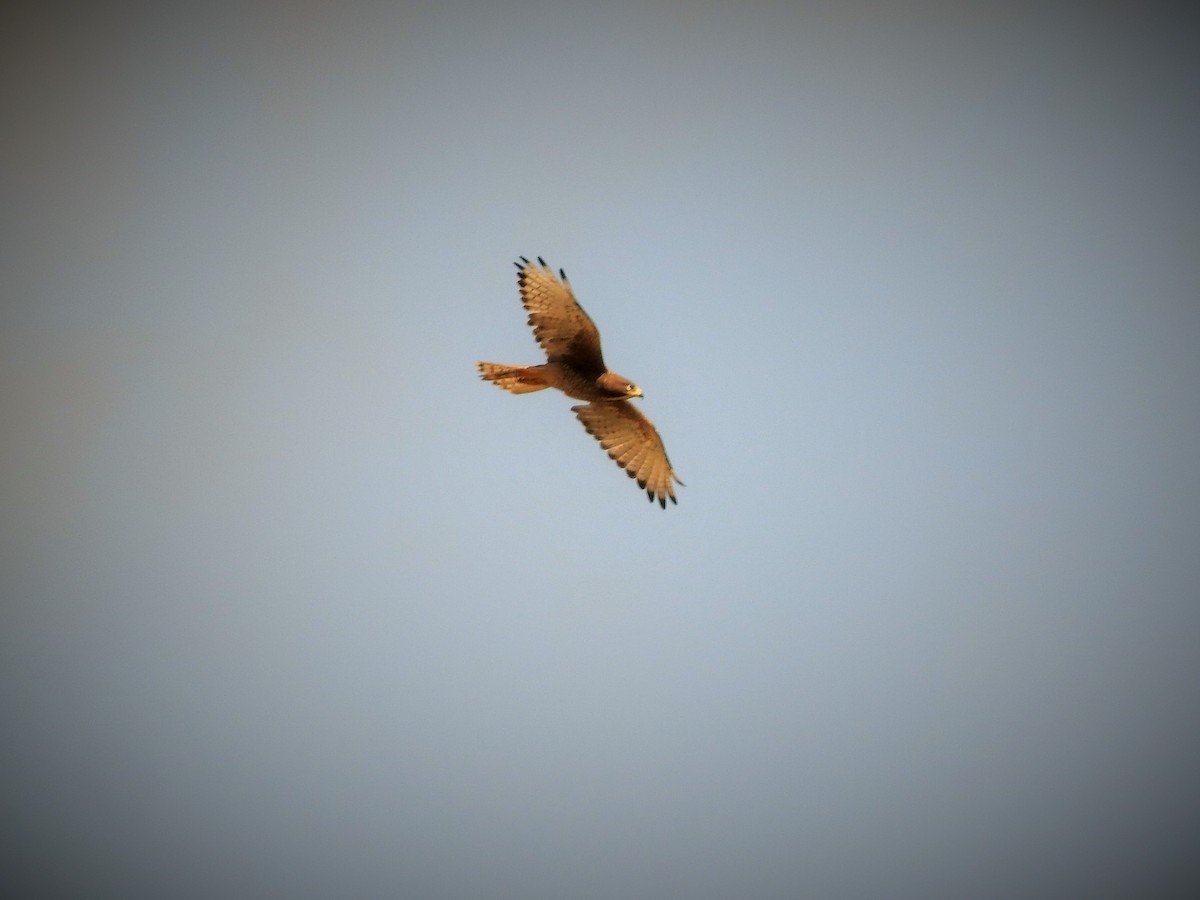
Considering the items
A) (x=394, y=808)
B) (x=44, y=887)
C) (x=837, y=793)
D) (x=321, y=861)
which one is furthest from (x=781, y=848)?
(x=44, y=887)

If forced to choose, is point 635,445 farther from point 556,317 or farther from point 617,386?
point 556,317

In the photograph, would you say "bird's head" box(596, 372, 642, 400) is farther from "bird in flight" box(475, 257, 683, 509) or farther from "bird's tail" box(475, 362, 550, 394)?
"bird's tail" box(475, 362, 550, 394)

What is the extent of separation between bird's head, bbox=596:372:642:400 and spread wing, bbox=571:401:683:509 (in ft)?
1.20

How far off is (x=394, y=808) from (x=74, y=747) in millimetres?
8215

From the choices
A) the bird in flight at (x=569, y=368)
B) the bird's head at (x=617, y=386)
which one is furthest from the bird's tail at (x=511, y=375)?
the bird's head at (x=617, y=386)

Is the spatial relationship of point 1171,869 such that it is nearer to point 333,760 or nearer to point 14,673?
point 333,760

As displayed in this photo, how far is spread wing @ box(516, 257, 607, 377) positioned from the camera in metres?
5.31

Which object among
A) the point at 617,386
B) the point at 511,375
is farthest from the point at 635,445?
the point at 511,375

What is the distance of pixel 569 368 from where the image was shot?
18.0 ft

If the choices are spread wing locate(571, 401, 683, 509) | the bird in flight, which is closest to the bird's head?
the bird in flight

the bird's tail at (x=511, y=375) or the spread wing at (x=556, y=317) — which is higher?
the spread wing at (x=556, y=317)

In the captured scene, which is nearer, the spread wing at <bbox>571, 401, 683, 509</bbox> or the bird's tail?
the bird's tail

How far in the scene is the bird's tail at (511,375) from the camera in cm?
544

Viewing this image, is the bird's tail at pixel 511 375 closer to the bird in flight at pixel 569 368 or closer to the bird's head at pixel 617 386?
the bird in flight at pixel 569 368
